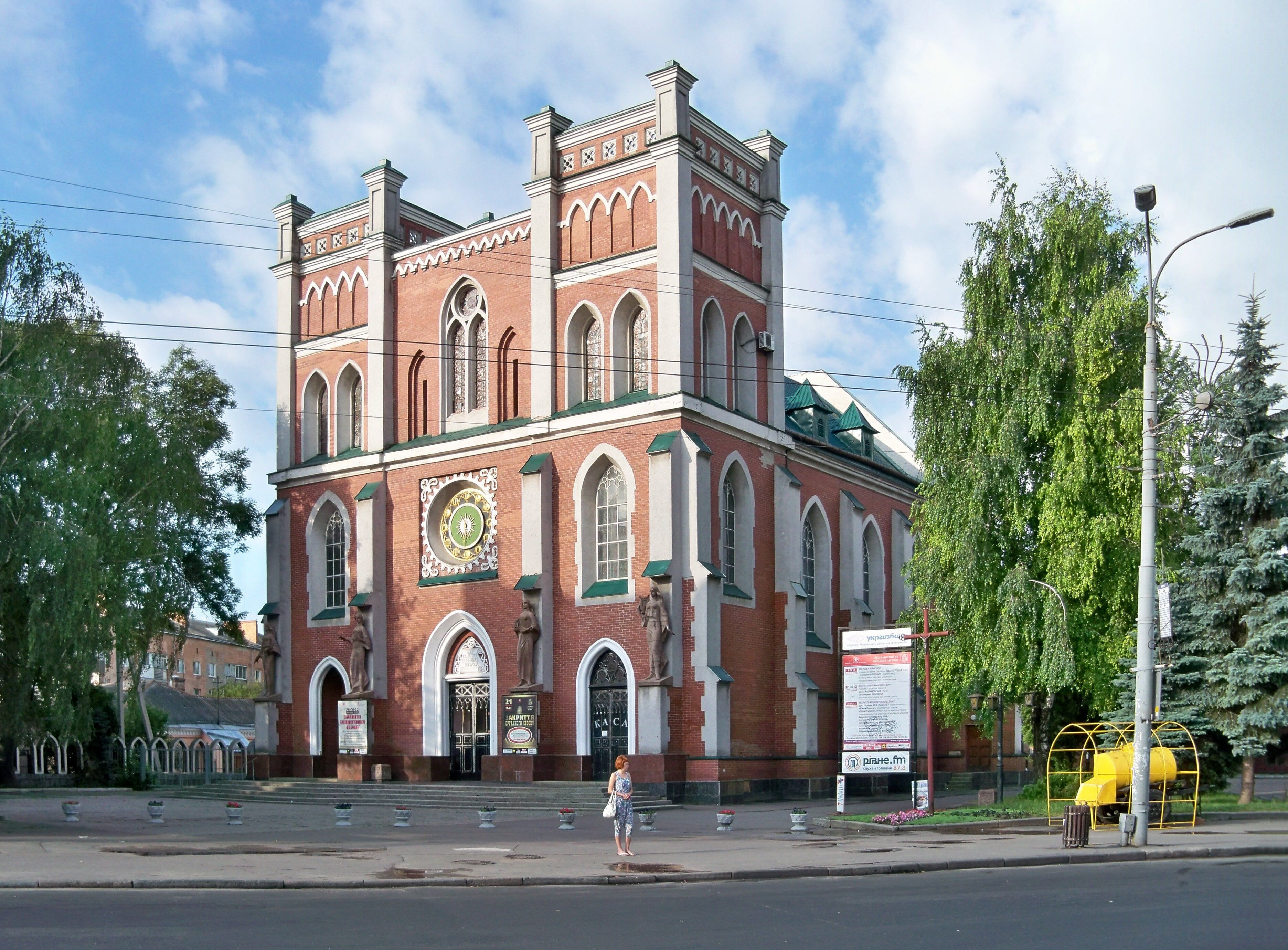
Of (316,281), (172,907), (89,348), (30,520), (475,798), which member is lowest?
(475,798)

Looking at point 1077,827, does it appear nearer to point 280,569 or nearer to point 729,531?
point 729,531

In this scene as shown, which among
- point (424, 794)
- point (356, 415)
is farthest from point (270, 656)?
point (424, 794)

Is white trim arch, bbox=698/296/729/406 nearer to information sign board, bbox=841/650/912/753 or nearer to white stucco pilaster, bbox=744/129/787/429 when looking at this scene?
white stucco pilaster, bbox=744/129/787/429

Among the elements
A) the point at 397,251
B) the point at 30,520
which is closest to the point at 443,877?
the point at 30,520

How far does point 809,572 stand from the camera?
39.1m

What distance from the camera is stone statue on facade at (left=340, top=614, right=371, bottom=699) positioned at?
36.6 meters

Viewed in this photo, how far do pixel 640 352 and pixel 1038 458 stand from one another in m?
10.8

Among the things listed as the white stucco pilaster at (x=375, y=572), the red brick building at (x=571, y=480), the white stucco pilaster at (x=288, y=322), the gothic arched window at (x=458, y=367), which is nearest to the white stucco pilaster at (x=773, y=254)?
the red brick building at (x=571, y=480)

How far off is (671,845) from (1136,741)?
7.45 meters

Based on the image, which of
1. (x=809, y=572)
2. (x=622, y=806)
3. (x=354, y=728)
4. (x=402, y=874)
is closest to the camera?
(x=402, y=874)

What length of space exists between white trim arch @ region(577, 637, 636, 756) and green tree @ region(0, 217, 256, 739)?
33.3ft

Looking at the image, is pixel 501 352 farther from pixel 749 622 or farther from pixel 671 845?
pixel 671 845

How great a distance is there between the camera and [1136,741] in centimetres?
1928

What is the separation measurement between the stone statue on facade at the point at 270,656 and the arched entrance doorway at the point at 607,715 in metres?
12.3
